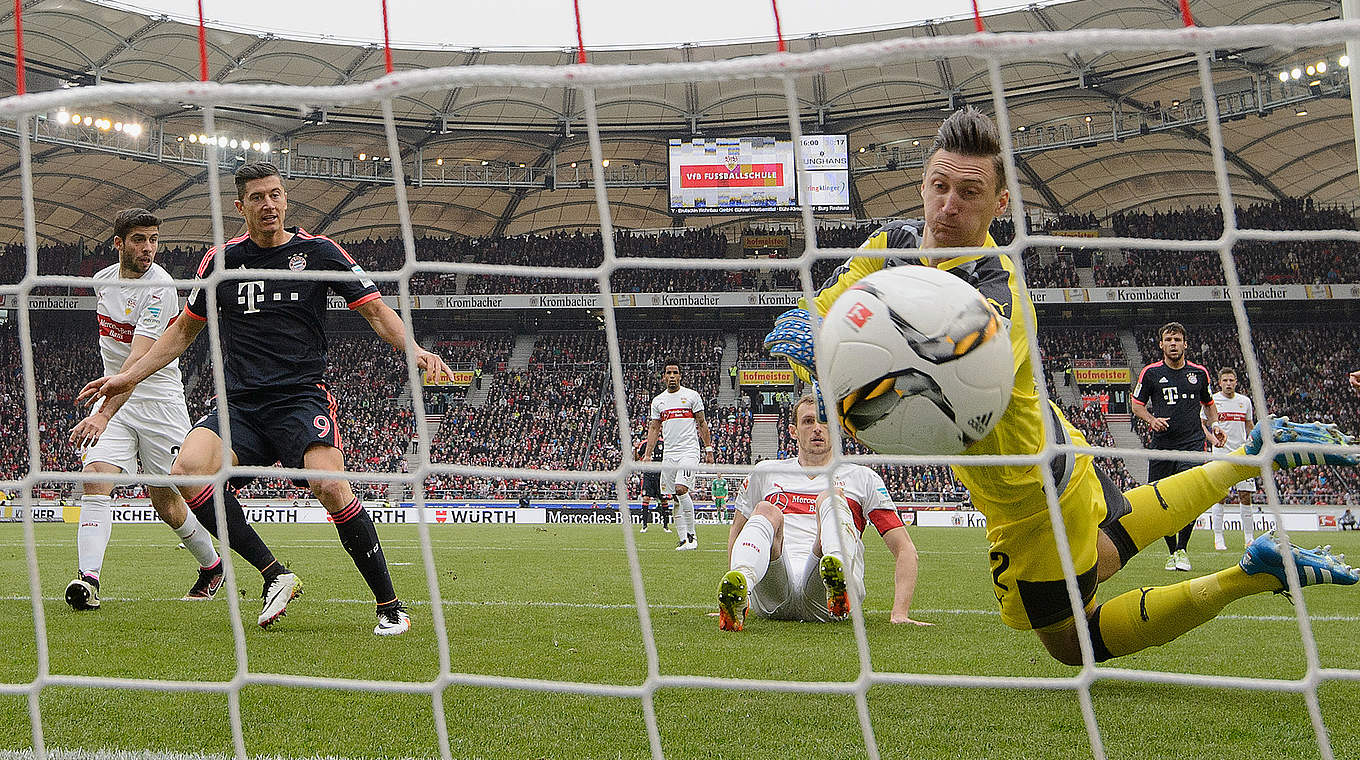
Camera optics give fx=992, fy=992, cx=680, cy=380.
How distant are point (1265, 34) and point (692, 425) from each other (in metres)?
8.29

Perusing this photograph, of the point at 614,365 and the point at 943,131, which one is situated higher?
the point at 943,131

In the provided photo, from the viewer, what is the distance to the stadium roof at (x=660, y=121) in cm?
1986

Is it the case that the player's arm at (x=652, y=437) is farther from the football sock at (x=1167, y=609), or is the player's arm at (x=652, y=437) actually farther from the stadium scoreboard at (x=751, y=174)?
the stadium scoreboard at (x=751, y=174)

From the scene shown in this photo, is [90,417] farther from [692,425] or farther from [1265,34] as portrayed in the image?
[692,425]

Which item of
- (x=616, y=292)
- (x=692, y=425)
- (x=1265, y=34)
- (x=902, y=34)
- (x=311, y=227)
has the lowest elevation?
(x=692, y=425)

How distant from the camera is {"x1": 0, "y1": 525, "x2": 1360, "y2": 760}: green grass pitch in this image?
221cm

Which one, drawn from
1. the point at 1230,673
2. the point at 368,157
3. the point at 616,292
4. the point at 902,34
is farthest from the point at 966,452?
the point at 368,157

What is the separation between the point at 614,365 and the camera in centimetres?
227

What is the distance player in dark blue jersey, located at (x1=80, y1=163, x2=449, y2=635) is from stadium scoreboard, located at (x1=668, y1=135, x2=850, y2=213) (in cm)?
1945

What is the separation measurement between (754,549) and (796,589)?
35 cm

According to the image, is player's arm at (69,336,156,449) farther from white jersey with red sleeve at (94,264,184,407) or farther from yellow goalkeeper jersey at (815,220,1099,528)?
yellow goalkeeper jersey at (815,220,1099,528)

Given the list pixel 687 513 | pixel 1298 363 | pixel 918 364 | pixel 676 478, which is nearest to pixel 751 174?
pixel 1298 363

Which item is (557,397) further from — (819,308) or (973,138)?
(973,138)

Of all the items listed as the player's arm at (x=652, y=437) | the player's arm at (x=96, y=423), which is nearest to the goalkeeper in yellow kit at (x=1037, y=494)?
the player's arm at (x=96, y=423)
